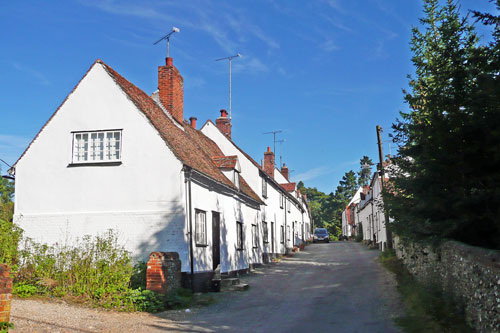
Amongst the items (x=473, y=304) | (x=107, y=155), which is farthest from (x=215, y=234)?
(x=473, y=304)

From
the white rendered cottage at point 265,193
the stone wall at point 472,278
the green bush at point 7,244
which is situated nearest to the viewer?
the stone wall at point 472,278

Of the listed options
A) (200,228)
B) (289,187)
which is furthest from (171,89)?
(289,187)

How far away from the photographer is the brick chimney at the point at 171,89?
20.2 m

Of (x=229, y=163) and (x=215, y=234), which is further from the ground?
(x=229, y=163)

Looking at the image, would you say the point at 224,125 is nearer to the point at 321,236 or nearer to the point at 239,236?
the point at 239,236

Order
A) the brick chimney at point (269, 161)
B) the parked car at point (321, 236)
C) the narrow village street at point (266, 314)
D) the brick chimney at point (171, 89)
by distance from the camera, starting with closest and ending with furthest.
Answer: the narrow village street at point (266, 314) < the brick chimney at point (171, 89) < the brick chimney at point (269, 161) < the parked car at point (321, 236)

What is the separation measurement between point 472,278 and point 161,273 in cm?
829

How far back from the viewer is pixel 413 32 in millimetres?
22656

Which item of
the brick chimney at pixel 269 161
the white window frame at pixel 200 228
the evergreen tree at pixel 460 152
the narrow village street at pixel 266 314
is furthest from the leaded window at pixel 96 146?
the brick chimney at pixel 269 161

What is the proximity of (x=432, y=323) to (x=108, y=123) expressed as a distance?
12.1 metres

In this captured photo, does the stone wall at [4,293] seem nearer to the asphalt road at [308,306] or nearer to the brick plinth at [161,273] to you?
the asphalt road at [308,306]

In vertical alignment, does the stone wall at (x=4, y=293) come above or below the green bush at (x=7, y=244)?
below

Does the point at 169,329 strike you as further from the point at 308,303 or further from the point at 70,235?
the point at 70,235

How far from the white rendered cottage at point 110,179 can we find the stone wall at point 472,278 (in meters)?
8.11
